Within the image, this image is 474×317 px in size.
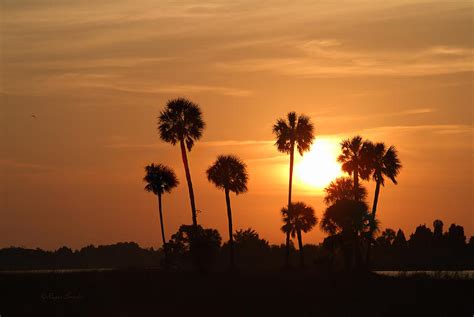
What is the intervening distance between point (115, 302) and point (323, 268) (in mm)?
35412

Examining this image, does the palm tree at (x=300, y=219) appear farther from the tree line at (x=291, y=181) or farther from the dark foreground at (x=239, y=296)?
the dark foreground at (x=239, y=296)

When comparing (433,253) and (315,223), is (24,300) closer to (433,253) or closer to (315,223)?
(315,223)

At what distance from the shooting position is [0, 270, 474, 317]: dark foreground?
5659cm

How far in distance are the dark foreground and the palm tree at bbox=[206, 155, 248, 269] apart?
27628 mm

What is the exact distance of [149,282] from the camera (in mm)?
69938

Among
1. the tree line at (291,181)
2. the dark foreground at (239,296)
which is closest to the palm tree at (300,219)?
the tree line at (291,181)

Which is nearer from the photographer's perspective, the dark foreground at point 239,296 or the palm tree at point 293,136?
the dark foreground at point 239,296

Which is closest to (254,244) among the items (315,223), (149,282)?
(315,223)

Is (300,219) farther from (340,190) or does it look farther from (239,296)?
(239,296)

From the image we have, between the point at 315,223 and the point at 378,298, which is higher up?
the point at 315,223

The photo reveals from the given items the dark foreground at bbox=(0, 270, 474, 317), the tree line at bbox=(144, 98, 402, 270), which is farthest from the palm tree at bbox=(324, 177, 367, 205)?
the dark foreground at bbox=(0, 270, 474, 317)

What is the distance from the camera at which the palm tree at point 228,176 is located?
101 metres

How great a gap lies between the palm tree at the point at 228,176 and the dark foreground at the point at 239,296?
27628 mm

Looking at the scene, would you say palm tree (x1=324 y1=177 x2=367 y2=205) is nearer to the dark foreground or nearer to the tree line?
the tree line
